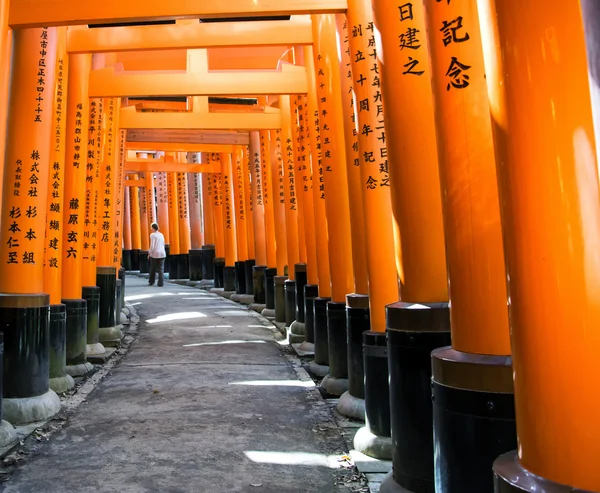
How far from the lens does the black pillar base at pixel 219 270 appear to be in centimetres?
1530

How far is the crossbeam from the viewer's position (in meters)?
Result: 4.52

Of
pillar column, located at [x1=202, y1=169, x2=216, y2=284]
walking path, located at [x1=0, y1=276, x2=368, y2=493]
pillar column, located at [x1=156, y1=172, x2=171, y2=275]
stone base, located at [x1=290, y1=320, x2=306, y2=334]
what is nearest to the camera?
walking path, located at [x1=0, y1=276, x2=368, y2=493]

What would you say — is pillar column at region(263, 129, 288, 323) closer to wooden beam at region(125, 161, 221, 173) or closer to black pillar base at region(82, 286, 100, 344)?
black pillar base at region(82, 286, 100, 344)

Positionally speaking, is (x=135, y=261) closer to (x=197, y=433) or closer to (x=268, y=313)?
(x=268, y=313)

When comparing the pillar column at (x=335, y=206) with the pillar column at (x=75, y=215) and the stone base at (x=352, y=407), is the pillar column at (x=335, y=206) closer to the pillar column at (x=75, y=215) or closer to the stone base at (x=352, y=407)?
the stone base at (x=352, y=407)

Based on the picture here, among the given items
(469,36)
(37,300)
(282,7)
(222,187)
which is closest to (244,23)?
(282,7)

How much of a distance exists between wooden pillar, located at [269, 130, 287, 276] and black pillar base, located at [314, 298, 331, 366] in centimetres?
367

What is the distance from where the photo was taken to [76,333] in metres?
6.35

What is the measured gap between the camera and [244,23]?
5.92 meters

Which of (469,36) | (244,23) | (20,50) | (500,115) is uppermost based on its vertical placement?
(244,23)

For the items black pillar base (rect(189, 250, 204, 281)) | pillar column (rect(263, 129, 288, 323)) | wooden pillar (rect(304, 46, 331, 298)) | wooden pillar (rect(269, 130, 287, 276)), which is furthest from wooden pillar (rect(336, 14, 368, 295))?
black pillar base (rect(189, 250, 204, 281))

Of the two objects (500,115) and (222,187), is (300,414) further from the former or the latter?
(222,187)

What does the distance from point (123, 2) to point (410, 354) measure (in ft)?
10.8

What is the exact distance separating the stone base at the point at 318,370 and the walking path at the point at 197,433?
11 cm
